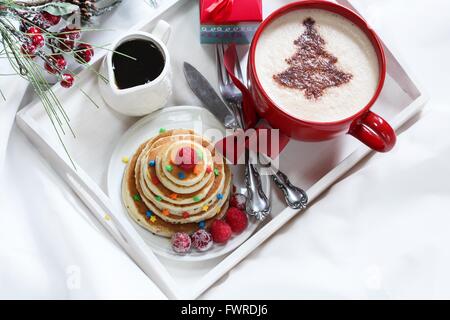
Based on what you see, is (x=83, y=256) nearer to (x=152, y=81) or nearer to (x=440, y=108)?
(x=152, y=81)

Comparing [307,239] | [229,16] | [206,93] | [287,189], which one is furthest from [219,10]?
[307,239]

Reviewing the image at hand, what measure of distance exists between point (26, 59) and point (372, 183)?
2.28ft

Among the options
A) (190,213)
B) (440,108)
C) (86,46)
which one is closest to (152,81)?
(86,46)

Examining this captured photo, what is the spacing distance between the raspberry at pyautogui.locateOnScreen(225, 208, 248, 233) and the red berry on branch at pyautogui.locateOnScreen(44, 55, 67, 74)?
0.43 m

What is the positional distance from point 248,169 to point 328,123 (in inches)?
8.2

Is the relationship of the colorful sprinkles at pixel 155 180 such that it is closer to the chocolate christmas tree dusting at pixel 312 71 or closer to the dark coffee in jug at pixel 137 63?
the dark coffee in jug at pixel 137 63

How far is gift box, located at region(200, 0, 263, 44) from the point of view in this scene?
48.3 inches

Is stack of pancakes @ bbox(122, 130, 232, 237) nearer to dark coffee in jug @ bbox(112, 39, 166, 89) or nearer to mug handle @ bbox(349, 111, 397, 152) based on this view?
dark coffee in jug @ bbox(112, 39, 166, 89)

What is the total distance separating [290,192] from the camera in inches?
47.4

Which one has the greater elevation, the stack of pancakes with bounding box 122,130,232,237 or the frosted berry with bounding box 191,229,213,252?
the stack of pancakes with bounding box 122,130,232,237

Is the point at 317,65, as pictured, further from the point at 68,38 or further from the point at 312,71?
the point at 68,38

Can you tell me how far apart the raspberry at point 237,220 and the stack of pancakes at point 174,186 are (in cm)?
3

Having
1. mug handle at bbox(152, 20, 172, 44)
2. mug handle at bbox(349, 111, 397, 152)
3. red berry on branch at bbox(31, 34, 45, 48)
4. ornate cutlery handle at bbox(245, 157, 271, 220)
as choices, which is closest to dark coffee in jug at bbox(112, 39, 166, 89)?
mug handle at bbox(152, 20, 172, 44)

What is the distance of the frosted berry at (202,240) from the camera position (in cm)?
119
